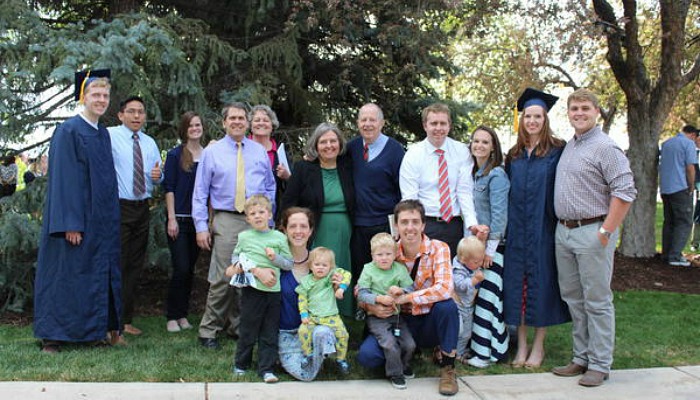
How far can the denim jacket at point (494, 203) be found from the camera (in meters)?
4.99

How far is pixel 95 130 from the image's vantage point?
5.25 meters

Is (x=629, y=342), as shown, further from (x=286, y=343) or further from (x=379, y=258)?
(x=286, y=343)

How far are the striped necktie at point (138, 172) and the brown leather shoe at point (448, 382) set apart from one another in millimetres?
2998

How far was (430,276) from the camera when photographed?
471cm

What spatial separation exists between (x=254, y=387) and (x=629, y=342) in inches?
139

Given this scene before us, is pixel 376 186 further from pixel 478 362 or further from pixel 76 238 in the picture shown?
pixel 76 238

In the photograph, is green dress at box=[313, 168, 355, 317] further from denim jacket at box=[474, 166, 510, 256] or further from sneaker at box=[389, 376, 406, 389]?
denim jacket at box=[474, 166, 510, 256]

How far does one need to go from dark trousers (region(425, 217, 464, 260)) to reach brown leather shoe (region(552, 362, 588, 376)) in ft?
3.88

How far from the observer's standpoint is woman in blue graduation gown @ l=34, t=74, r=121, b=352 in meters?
5.07

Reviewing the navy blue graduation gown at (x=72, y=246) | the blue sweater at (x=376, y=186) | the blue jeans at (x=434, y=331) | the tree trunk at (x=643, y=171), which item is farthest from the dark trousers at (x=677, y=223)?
the navy blue graduation gown at (x=72, y=246)

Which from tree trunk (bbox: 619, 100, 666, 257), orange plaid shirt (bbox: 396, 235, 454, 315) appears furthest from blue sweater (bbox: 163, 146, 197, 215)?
tree trunk (bbox: 619, 100, 666, 257)

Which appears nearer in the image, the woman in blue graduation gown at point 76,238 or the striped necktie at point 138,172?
the woman in blue graduation gown at point 76,238

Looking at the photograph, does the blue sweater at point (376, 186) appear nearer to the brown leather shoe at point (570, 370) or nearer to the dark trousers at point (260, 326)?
the dark trousers at point (260, 326)

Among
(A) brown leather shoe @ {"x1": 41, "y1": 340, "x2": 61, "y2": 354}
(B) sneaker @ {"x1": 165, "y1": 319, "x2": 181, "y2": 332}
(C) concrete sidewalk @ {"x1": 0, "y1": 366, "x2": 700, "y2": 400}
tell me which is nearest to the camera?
(C) concrete sidewalk @ {"x1": 0, "y1": 366, "x2": 700, "y2": 400}
